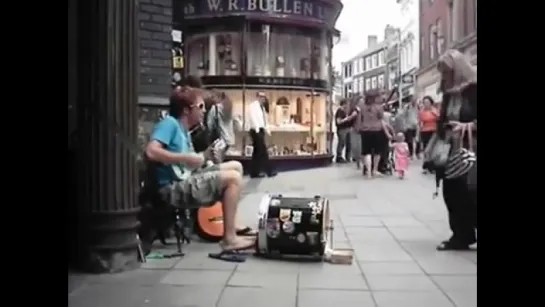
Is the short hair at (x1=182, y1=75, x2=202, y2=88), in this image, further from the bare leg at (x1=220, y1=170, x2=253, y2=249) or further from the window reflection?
the bare leg at (x1=220, y1=170, x2=253, y2=249)

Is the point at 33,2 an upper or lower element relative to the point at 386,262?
upper

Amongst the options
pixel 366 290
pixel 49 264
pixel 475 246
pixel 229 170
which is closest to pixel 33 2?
pixel 49 264

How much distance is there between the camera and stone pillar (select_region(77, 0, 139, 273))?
2.39 m

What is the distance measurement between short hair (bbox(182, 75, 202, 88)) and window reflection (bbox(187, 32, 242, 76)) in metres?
0.02

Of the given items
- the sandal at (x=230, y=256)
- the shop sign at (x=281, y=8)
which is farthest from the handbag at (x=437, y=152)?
the sandal at (x=230, y=256)

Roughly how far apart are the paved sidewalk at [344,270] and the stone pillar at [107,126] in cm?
13

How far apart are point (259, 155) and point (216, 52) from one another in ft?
1.13

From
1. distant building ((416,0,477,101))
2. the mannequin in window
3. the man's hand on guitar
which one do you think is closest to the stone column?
distant building ((416,0,477,101))

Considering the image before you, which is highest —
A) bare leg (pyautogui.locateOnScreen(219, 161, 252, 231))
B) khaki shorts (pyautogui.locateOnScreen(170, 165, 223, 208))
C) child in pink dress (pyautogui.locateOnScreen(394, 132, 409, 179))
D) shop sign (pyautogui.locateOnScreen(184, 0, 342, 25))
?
shop sign (pyautogui.locateOnScreen(184, 0, 342, 25))

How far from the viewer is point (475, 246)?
76.4 inches

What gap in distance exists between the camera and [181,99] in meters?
2.39
